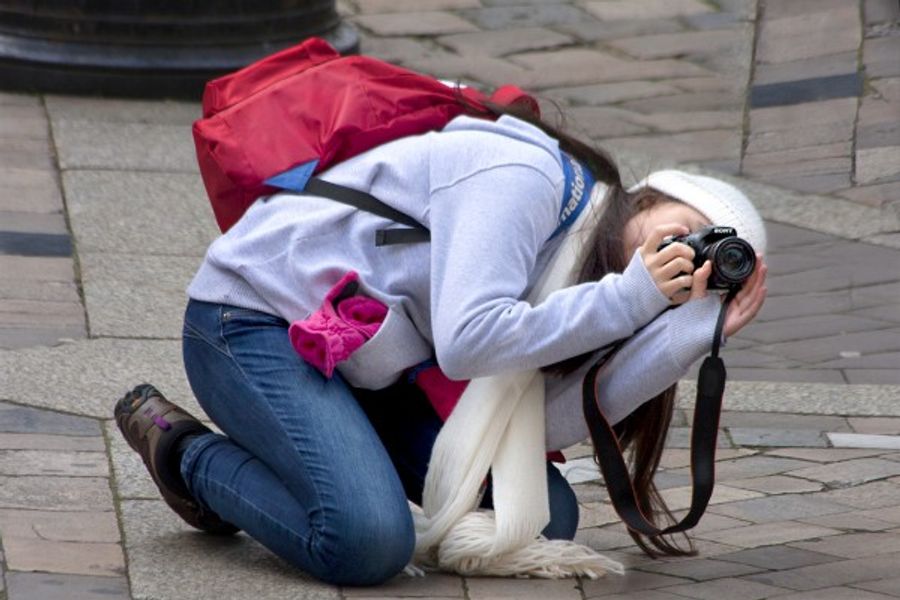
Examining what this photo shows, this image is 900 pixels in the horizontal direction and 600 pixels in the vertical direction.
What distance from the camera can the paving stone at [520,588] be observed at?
10.2 feet

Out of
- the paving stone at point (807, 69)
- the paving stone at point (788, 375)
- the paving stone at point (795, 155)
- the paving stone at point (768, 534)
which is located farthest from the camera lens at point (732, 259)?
the paving stone at point (807, 69)

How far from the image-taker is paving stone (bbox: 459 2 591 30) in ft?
25.7

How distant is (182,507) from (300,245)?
1.82ft

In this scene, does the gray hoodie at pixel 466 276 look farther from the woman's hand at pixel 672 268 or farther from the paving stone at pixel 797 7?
the paving stone at pixel 797 7

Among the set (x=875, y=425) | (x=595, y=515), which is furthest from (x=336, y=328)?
(x=875, y=425)

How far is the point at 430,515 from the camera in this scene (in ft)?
10.6

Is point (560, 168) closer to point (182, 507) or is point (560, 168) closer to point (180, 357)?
point (182, 507)

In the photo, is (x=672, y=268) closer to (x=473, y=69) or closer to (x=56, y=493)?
(x=56, y=493)

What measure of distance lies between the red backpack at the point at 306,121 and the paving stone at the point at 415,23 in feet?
14.6

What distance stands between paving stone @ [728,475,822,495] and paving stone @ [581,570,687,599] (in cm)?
67

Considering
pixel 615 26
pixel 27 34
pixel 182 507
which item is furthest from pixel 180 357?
pixel 615 26

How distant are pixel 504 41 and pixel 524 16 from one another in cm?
37

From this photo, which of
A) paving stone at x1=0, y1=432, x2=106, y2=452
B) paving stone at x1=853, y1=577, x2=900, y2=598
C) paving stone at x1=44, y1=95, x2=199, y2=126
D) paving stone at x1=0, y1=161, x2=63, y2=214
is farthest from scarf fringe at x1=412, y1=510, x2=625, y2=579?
paving stone at x1=44, y1=95, x2=199, y2=126

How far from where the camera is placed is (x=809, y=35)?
739 centimetres
